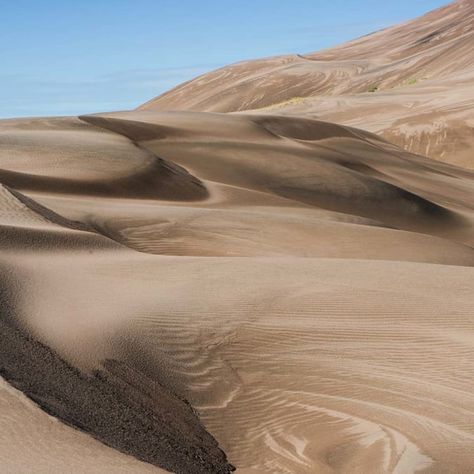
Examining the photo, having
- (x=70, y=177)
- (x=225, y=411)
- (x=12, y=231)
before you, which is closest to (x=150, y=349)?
(x=225, y=411)

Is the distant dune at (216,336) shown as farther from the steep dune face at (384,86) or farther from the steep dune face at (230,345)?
the steep dune face at (384,86)

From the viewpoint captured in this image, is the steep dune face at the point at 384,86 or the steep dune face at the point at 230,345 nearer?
the steep dune face at the point at 230,345

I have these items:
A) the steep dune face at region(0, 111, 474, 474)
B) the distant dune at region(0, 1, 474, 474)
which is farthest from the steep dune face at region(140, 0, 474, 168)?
the steep dune face at region(0, 111, 474, 474)

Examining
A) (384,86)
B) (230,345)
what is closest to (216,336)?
(230,345)

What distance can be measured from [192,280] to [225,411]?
7.01 feet

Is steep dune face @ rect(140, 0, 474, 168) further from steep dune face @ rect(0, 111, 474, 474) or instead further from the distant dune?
steep dune face @ rect(0, 111, 474, 474)

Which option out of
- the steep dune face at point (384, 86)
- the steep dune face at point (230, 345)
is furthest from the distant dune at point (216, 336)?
the steep dune face at point (384, 86)

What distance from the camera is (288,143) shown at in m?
20.4

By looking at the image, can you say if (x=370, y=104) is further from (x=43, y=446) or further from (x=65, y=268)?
(x=43, y=446)

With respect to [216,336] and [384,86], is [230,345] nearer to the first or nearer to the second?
[216,336]

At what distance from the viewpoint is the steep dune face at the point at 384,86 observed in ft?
99.8

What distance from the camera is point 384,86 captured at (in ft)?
169

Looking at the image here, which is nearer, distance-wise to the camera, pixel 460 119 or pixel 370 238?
pixel 370 238

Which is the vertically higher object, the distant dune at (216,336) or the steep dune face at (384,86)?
the steep dune face at (384,86)
